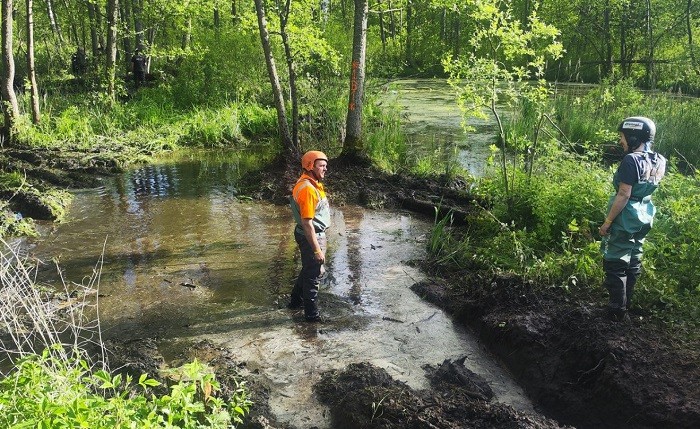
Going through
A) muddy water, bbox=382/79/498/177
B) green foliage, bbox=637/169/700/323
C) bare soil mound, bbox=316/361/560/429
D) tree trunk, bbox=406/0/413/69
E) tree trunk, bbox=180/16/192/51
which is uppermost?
tree trunk, bbox=406/0/413/69

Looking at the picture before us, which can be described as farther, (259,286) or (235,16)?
(235,16)

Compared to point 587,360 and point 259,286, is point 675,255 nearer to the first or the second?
point 587,360

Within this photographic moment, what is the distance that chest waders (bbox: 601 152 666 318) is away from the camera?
5.19 meters

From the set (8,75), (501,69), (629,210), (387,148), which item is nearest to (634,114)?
(387,148)

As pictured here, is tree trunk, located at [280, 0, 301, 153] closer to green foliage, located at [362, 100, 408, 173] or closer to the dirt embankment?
green foliage, located at [362, 100, 408, 173]

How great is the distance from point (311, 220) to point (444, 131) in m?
11.7

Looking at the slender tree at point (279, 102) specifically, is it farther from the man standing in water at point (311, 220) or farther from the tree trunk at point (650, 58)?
the tree trunk at point (650, 58)

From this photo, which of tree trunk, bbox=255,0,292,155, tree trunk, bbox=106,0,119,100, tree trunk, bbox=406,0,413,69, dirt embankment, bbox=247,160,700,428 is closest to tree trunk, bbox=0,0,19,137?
tree trunk, bbox=106,0,119,100

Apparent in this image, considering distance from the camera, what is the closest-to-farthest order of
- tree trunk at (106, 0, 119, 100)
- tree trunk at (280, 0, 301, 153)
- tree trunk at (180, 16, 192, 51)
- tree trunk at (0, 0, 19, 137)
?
tree trunk at (280, 0, 301, 153) < tree trunk at (0, 0, 19, 137) < tree trunk at (106, 0, 119, 100) < tree trunk at (180, 16, 192, 51)

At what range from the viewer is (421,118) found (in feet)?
62.0

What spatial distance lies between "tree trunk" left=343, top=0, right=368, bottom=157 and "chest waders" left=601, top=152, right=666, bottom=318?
279 inches

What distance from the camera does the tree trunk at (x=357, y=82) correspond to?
11398mm

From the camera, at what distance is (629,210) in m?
5.22

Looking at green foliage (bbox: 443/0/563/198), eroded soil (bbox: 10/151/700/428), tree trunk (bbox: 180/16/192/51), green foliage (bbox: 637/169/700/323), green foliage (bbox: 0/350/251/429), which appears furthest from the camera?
tree trunk (bbox: 180/16/192/51)
